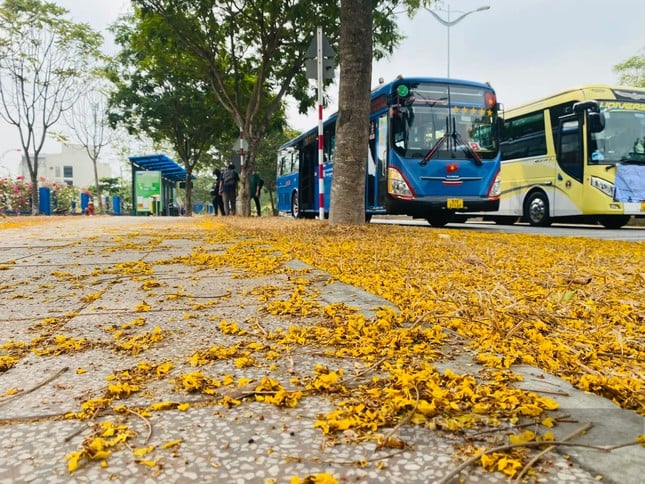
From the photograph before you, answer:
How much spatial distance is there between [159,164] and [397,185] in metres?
22.9

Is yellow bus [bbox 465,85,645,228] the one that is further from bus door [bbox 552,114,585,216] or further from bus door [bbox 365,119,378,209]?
bus door [bbox 365,119,378,209]

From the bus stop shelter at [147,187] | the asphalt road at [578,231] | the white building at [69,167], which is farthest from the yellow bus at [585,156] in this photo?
the white building at [69,167]

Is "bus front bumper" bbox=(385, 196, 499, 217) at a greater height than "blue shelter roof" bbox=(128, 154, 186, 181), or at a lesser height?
lesser

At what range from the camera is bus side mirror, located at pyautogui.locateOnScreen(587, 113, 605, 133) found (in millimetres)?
11453

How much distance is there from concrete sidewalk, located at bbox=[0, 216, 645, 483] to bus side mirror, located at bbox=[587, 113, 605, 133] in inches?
442

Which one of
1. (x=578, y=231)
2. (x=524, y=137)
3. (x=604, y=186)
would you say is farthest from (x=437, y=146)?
(x=524, y=137)

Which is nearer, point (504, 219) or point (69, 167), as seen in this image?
point (504, 219)

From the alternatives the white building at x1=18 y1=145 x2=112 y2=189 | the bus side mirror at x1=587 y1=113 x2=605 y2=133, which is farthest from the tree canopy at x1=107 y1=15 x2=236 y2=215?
the white building at x1=18 y1=145 x2=112 y2=189

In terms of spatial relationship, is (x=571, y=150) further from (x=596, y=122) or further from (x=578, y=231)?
(x=578, y=231)

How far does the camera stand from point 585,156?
11805mm

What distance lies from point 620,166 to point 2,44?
23889 millimetres

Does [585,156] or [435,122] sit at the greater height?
[435,122]

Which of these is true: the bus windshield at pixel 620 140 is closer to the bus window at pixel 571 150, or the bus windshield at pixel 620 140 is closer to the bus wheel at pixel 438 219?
the bus window at pixel 571 150

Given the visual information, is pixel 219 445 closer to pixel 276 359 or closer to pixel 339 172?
pixel 276 359
